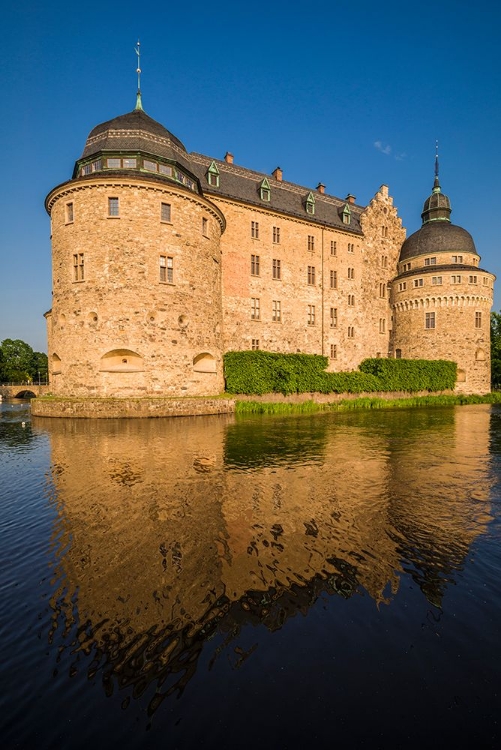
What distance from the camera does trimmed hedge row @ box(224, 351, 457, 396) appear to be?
26.4 m

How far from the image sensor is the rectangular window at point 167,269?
21.5m

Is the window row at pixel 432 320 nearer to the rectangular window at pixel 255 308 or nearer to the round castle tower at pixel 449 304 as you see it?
the round castle tower at pixel 449 304

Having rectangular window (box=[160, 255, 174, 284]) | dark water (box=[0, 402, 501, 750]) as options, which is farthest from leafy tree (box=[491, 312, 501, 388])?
dark water (box=[0, 402, 501, 750])

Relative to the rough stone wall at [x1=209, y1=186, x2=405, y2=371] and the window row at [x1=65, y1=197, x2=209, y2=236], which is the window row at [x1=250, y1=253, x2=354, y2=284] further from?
the window row at [x1=65, y1=197, x2=209, y2=236]

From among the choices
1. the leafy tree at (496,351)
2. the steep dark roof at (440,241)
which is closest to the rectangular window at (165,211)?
the steep dark roof at (440,241)

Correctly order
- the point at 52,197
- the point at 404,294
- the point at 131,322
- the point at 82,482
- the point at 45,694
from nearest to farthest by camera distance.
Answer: the point at 45,694 → the point at 82,482 → the point at 131,322 → the point at 52,197 → the point at 404,294

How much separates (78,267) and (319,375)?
1861 cm

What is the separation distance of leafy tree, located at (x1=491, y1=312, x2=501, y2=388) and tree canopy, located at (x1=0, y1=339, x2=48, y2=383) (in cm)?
8342

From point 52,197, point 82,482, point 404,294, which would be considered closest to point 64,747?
point 82,482

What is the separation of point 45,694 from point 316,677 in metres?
2.03

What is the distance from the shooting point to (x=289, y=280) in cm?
3300

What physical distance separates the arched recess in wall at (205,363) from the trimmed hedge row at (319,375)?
2.35 meters

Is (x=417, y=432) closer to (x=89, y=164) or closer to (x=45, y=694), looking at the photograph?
(x=45, y=694)

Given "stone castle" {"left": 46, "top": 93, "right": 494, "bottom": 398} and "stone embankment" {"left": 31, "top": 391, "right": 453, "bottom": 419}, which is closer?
"stone embankment" {"left": 31, "top": 391, "right": 453, "bottom": 419}
